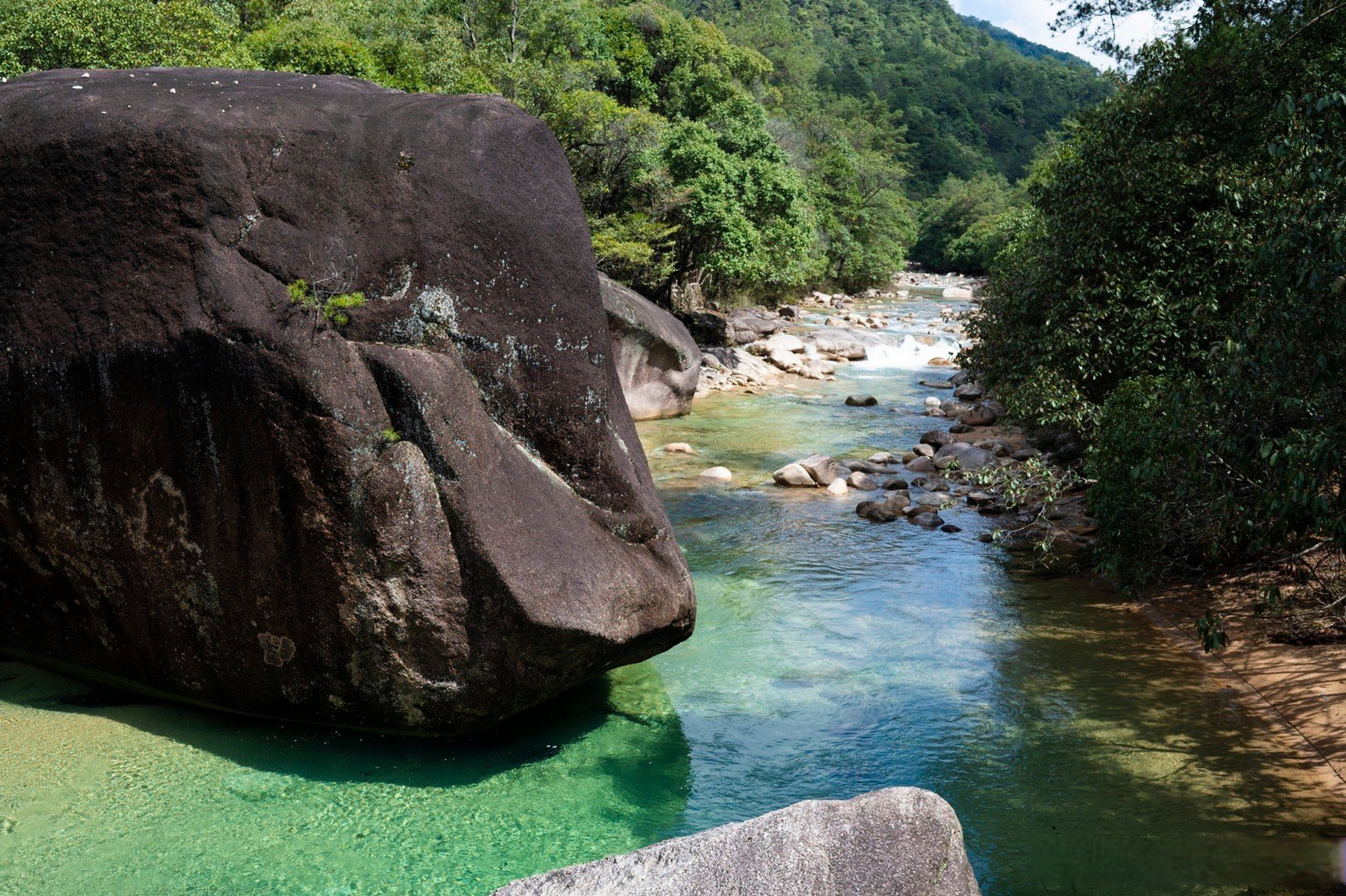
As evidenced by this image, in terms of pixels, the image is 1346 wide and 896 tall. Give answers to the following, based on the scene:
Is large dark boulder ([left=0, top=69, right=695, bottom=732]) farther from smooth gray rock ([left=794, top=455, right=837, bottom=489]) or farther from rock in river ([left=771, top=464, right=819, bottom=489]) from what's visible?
smooth gray rock ([left=794, top=455, right=837, bottom=489])

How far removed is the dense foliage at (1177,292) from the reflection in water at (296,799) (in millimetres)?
4076

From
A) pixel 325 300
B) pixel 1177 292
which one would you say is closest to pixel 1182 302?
pixel 1177 292

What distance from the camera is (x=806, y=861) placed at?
4020mm

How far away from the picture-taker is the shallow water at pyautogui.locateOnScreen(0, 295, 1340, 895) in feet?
19.2

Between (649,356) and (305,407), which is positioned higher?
(305,407)

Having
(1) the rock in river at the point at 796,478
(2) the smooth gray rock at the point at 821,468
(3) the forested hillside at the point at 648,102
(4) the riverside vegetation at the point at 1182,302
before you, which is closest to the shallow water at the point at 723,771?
(4) the riverside vegetation at the point at 1182,302

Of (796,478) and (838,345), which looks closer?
(796,478)

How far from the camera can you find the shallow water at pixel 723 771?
5.84m

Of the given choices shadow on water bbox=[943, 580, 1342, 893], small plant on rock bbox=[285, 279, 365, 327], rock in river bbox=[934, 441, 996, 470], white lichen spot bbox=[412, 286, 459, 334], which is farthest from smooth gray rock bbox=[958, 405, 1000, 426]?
small plant on rock bbox=[285, 279, 365, 327]

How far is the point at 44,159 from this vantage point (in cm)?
655

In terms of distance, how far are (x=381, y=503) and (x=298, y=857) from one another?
200 centimetres

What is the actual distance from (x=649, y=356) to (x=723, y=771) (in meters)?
13.3

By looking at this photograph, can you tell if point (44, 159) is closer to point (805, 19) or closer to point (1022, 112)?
point (1022, 112)

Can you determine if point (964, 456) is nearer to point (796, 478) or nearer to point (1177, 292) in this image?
point (796, 478)
